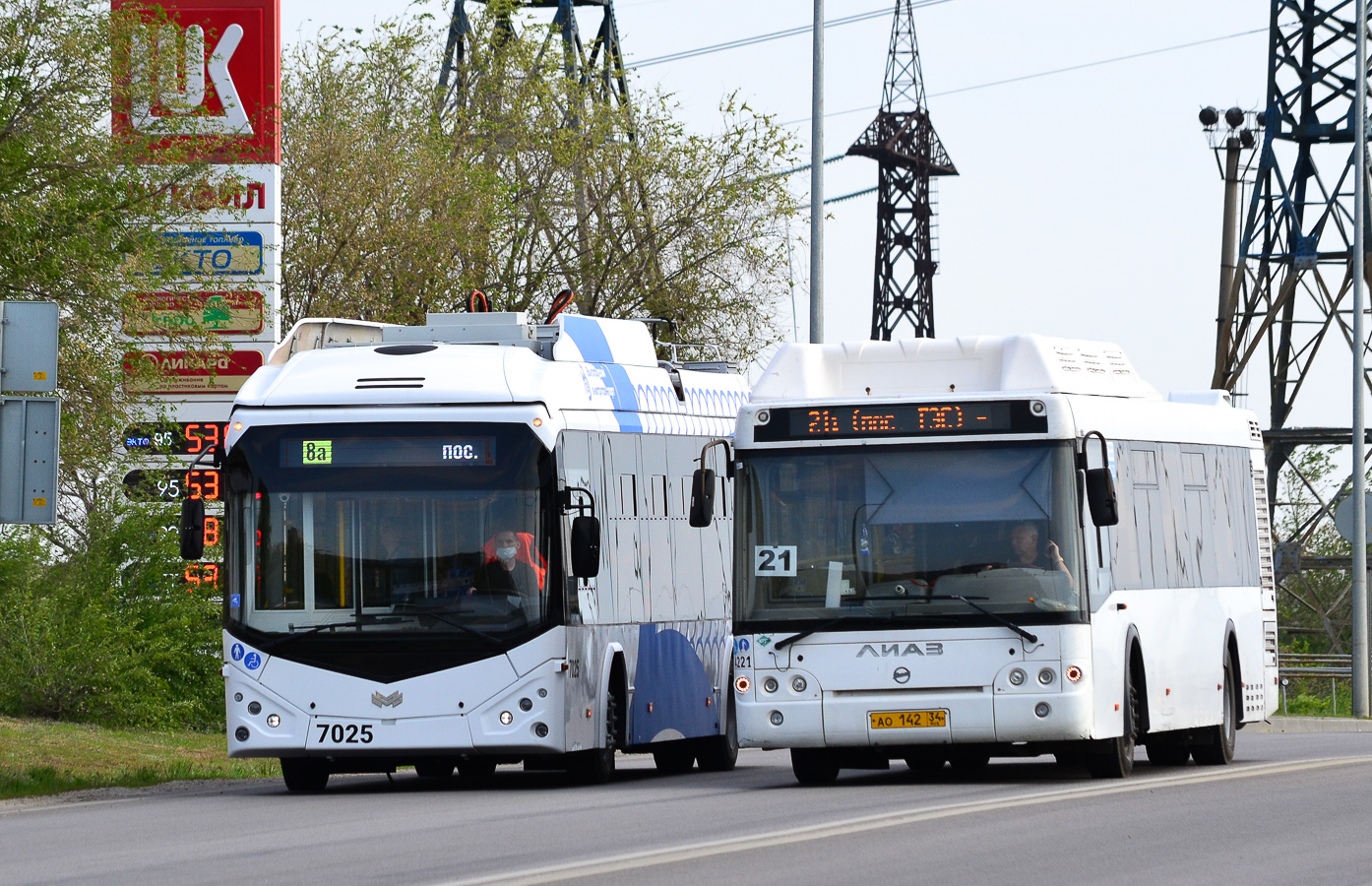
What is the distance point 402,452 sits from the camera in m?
17.3

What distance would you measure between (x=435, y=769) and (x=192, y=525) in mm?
4191

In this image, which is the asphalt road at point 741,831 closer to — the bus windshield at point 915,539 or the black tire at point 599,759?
the black tire at point 599,759

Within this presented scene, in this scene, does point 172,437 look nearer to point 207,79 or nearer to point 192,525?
point 207,79

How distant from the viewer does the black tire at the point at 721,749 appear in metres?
20.9

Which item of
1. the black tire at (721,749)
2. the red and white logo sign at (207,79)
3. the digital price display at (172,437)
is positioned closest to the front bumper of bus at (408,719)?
the black tire at (721,749)

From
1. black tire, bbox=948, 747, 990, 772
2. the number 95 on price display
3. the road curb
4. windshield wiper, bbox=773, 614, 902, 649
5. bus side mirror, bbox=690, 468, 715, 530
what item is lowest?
the road curb

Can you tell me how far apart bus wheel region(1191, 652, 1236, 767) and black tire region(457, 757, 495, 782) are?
563cm

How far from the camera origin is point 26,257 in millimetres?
22438

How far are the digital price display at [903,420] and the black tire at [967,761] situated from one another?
239 centimetres

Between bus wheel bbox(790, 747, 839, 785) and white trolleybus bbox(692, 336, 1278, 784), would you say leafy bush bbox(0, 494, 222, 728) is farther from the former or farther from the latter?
white trolleybus bbox(692, 336, 1278, 784)

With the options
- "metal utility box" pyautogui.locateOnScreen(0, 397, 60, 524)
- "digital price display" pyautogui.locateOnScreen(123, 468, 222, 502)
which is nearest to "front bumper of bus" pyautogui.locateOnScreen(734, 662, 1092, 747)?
"metal utility box" pyautogui.locateOnScreen(0, 397, 60, 524)

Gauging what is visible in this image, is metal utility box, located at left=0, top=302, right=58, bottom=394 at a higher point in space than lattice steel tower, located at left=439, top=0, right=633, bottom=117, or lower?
lower

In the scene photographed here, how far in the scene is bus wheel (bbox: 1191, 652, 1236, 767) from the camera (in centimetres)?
1944

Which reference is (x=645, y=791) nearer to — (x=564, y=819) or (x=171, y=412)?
(x=564, y=819)
